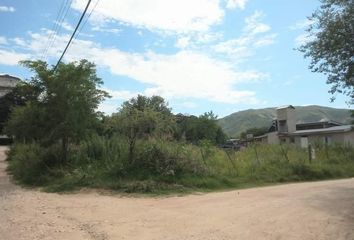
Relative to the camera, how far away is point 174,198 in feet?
53.8

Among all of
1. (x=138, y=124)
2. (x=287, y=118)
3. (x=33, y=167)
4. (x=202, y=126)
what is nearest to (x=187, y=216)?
(x=138, y=124)

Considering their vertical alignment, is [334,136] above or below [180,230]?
above

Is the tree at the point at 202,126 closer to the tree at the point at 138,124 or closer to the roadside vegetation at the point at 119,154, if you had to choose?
the roadside vegetation at the point at 119,154

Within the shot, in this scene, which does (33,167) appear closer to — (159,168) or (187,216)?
(159,168)

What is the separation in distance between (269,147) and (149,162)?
11.8 meters

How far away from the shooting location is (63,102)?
79.3 ft

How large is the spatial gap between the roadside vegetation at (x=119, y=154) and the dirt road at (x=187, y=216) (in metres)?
2.88

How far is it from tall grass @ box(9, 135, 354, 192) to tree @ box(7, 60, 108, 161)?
Answer: 87cm

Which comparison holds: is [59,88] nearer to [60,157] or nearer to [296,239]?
[60,157]

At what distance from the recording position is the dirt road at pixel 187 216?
33.2 ft

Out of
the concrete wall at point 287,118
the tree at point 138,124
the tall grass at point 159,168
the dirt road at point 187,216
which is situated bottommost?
the dirt road at point 187,216

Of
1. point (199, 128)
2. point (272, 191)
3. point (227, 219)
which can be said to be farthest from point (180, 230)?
point (199, 128)

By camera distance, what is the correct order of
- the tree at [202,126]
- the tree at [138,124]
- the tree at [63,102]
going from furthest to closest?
the tree at [202,126] < the tree at [63,102] < the tree at [138,124]

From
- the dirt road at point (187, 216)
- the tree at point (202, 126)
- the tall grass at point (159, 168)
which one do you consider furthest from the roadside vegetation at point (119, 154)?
the tree at point (202, 126)
